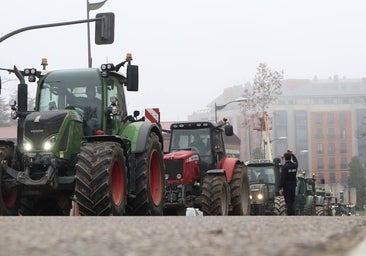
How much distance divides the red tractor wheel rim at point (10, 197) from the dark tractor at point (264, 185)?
1206 centimetres

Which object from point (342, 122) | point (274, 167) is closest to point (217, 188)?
point (274, 167)

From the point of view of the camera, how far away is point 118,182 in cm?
1085

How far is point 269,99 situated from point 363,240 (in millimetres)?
50386

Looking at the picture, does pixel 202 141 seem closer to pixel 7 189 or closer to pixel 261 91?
pixel 7 189

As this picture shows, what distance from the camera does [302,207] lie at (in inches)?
1099

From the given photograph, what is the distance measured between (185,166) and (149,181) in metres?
4.78

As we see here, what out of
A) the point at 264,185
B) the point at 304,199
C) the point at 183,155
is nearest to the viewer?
the point at 183,155

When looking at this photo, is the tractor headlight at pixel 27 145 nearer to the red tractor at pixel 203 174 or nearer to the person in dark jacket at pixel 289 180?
the red tractor at pixel 203 174

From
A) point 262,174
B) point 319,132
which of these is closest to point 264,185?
point 262,174

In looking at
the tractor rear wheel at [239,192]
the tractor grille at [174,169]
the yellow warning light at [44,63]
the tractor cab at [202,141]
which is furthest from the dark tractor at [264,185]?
the yellow warning light at [44,63]

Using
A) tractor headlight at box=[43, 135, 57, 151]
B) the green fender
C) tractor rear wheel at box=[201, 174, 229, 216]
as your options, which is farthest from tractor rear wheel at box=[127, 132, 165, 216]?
tractor rear wheel at box=[201, 174, 229, 216]

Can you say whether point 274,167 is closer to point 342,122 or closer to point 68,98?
point 68,98

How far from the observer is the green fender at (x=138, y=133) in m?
11.6

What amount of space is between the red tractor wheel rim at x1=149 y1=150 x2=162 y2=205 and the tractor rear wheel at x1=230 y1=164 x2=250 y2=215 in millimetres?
4295
